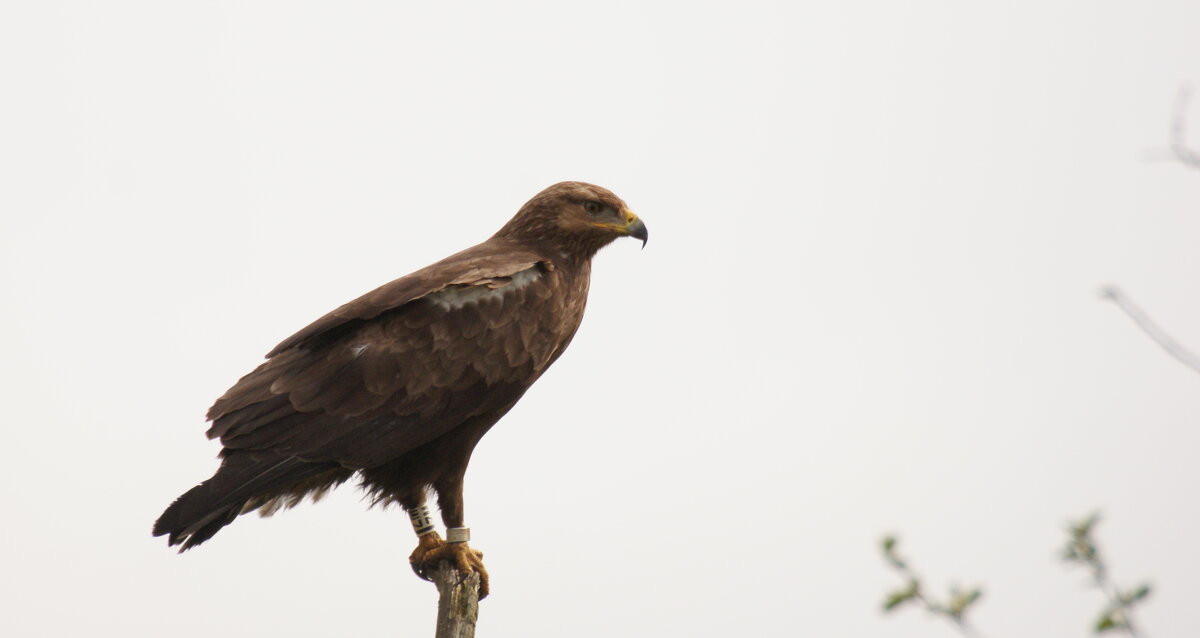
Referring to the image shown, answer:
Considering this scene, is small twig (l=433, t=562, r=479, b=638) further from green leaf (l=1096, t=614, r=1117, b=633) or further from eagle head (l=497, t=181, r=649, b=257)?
green leaf (l=1096, t=614, r=1117, b=633)

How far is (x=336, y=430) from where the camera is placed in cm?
651

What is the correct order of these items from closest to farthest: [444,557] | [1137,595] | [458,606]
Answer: [1137,595] → [458,606] → [444,557]

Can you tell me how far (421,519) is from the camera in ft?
22.1

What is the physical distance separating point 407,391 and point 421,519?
0.64m

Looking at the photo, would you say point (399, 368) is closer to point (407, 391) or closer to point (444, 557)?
point (407, 391)

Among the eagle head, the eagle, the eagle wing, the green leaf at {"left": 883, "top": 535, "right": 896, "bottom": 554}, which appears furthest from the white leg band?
the green leaf at {"left": 883, "top": 535, "right": 896, "bottom": 554}

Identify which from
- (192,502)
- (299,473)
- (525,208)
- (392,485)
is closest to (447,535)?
(392,485)

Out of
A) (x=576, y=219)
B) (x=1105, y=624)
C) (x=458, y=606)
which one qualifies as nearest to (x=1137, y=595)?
(x=1105, y=624)

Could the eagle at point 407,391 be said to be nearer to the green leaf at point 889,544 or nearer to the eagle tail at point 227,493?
the eagle tail at point 227,493

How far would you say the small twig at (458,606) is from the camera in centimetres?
600

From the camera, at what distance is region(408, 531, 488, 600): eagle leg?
256 inches

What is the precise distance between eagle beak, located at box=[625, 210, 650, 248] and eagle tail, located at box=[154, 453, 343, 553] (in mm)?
2097

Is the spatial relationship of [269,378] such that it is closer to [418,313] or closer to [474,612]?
[418,313]

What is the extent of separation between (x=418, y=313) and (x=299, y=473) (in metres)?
1.00
